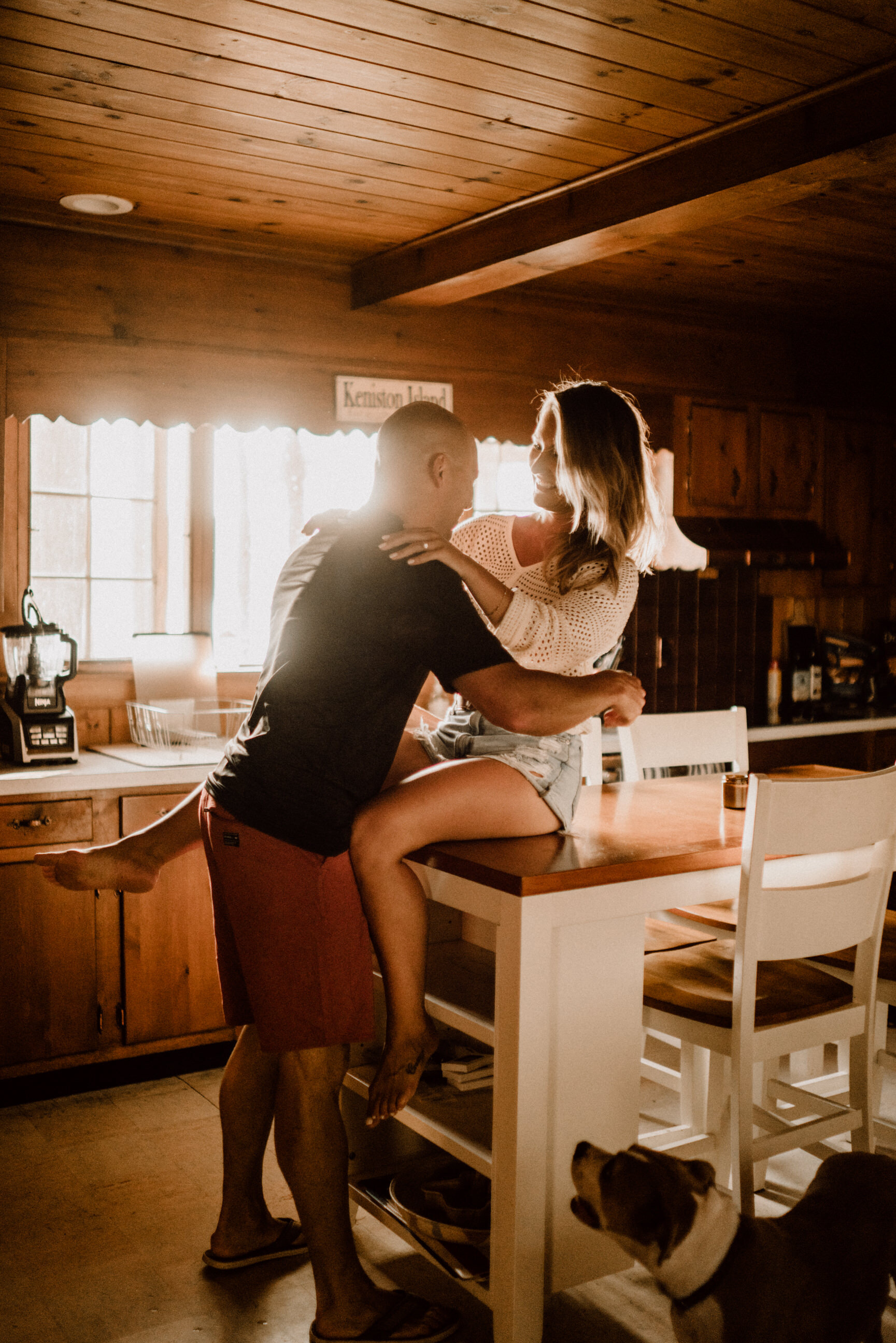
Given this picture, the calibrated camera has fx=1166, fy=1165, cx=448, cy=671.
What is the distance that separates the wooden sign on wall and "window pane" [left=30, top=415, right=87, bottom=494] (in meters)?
0.87

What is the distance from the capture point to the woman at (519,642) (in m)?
1.92

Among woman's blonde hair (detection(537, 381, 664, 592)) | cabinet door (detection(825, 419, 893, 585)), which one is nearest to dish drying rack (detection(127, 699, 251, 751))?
woman's blonde hair (detection(537, 381, 664, 592))

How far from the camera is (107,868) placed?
2.36m

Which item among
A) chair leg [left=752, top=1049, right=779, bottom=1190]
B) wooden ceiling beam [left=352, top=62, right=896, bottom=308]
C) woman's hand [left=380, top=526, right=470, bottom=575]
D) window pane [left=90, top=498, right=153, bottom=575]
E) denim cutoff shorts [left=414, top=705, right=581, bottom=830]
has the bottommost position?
chair leg [left=752, top=1049, right=779, bottom=1190]

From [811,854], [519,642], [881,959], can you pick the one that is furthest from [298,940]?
[881,959]

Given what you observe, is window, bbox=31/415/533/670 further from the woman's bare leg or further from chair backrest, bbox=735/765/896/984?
chair backrest, bbox=735/765/896/984

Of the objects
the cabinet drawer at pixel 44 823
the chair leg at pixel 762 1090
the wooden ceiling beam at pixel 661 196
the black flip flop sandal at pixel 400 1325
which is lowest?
the black flip flop sandal at pixel 400 1325

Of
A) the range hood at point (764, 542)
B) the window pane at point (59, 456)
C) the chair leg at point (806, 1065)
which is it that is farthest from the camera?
the range hood at point (764, 542)

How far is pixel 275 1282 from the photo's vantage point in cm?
227

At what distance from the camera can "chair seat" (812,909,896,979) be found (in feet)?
8.07

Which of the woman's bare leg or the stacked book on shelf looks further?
the stacked book on shelf

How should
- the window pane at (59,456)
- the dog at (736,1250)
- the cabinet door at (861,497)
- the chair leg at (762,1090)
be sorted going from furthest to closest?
the cabinet door at (861,497) < the window pane at (59,456) < the chair leg at (762,1090) < the dog at (736,1250)

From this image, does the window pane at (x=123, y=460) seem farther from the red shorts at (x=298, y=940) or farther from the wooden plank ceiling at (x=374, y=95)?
the red shorts at (x=298, y=940)

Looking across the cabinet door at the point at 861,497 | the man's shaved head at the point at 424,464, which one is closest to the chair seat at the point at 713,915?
the man's shaved head at the point at 424,464
